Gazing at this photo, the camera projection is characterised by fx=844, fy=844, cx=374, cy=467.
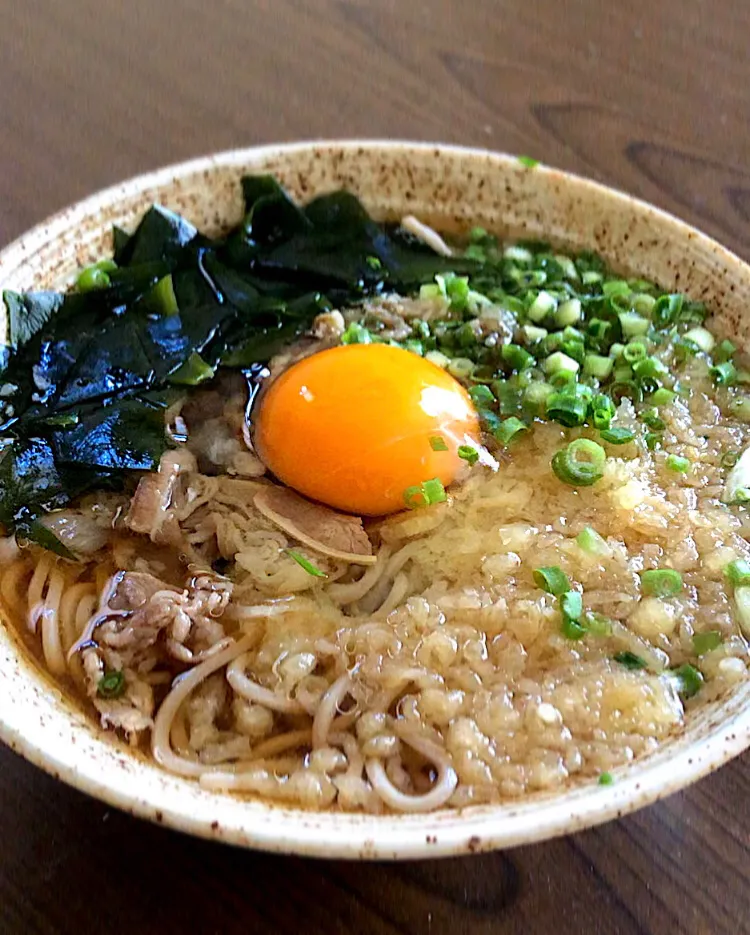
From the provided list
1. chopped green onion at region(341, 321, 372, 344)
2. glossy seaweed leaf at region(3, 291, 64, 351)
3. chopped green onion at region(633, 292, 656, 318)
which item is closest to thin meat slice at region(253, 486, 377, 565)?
chopped green onion at region(341, 321, 372, 344)

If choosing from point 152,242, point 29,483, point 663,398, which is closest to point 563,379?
→ point 663,398

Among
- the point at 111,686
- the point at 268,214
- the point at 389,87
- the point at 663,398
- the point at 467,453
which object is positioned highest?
the point at 389,87

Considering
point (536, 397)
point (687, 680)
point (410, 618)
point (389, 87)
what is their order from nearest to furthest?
point (687, 680), point (410, 618), point (536, 397), point (389, 87)

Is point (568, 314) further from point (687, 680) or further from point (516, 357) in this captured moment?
point (687, 680)

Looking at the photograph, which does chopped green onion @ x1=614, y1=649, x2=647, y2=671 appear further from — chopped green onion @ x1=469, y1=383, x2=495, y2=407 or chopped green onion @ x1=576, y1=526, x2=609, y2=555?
chopped green onion @ x1=469, y1=383, x2=495, y2=407

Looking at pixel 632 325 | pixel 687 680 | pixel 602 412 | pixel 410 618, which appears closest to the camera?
pixel 687 680

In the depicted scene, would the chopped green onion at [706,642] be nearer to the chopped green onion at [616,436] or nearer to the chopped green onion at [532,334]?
the chopped green onion at [616,436]

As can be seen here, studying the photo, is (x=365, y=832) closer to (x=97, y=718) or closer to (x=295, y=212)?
(x=97, y=718)

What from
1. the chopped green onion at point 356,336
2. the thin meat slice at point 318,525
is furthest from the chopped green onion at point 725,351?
the thin meat slice at point 318,525
